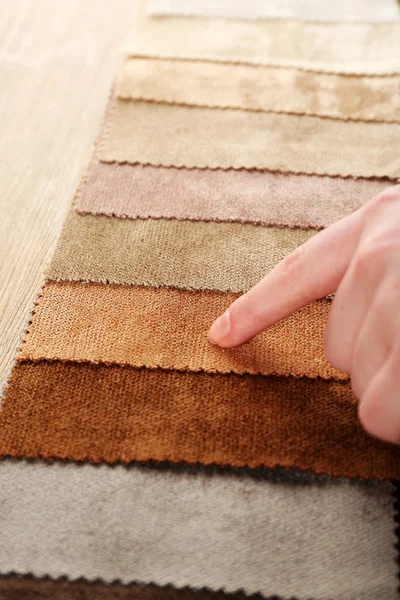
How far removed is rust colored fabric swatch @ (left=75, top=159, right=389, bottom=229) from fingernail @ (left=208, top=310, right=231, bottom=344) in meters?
0.26

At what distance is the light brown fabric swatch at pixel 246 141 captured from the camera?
3.52 ft

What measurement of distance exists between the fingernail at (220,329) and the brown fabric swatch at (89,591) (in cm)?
32

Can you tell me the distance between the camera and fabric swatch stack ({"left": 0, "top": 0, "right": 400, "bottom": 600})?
62 cm

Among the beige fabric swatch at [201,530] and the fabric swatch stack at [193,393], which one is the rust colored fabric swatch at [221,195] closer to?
the fabric swatch stack at [193,393]

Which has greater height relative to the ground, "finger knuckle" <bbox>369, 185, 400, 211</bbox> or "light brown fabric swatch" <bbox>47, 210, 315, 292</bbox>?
"finger knuckle" <bbox>369, 185, 400, 211</bbox>

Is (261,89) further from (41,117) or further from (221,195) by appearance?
(41,117)

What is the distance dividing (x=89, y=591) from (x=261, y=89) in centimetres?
106

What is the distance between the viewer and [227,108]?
1.20 meters

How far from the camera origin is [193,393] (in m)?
0.74

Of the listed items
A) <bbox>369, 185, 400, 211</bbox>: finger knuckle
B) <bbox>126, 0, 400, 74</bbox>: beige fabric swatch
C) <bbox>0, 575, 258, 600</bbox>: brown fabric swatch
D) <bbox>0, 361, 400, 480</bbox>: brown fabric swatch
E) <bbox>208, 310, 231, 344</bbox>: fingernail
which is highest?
<bbox>369, 185, 400, 211</bbox>: finger knuckle

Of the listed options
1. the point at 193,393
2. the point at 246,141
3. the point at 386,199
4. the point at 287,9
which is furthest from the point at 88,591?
the point at 287,9

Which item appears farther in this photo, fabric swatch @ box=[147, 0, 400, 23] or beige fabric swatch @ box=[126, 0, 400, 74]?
fabric swatch @ box=[147, 0, 400, 23]

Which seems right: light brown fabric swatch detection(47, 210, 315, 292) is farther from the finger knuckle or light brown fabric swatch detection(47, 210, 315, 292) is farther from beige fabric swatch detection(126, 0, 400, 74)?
beige fabric swatch detection(126, 0, 400, 74)

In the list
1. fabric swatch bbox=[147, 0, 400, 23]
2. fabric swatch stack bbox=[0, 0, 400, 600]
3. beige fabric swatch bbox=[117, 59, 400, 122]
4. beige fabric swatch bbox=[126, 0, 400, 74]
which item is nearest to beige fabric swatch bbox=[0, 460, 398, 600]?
fabric swatch stack bbox=[0, 0, 400, 600]
